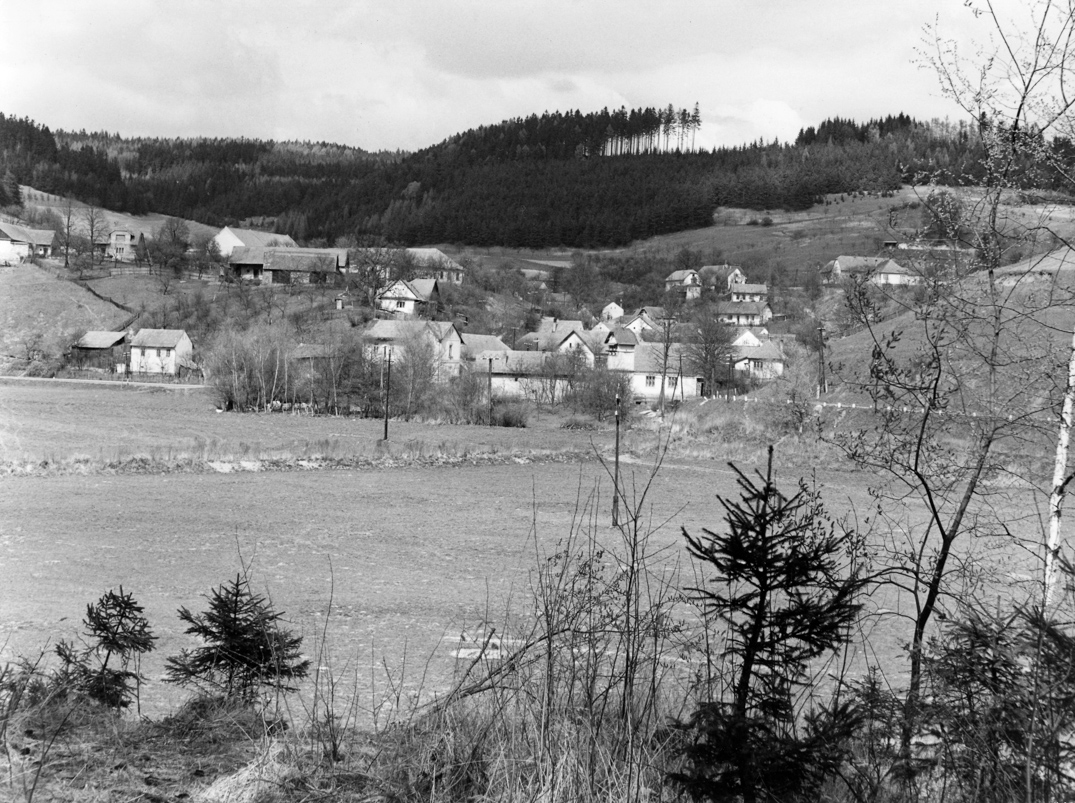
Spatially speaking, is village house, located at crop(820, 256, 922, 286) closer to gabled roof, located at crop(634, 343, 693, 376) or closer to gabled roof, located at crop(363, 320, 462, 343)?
gabled roof, located at crop(363, 320, 462, 343)

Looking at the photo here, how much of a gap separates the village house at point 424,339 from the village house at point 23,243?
5756 centimetres

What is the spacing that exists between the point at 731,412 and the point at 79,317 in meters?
67.2

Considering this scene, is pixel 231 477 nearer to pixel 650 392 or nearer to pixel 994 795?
pixel 994 795

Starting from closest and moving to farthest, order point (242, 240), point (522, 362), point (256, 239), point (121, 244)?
point (522, 362) → point (121, 244) → point (242, 240) → point (256, 239)

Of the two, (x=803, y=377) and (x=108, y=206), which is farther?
(x=108, y=206)

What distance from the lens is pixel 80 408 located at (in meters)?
50.5

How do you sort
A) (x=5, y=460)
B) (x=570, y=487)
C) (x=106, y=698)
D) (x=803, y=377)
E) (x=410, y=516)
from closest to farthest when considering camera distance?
(x=106, y=698), (x=410, y=516), (x=5, y=460), (x=570, y=487), (x=803, y=377)

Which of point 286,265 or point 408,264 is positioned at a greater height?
point 408,264

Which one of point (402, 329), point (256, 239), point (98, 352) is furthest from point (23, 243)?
point (402, 329)

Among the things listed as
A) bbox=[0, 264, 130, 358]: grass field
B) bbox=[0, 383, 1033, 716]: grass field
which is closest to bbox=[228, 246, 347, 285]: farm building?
bbox=[0, 264, 130, 358]: grass field

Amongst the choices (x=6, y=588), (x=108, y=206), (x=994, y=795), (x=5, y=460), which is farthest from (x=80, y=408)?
(x=108, y=206)

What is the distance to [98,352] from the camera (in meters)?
79.6

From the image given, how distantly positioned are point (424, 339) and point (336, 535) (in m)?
47.8

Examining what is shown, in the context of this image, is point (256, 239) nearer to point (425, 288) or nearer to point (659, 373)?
point (425, 288)
